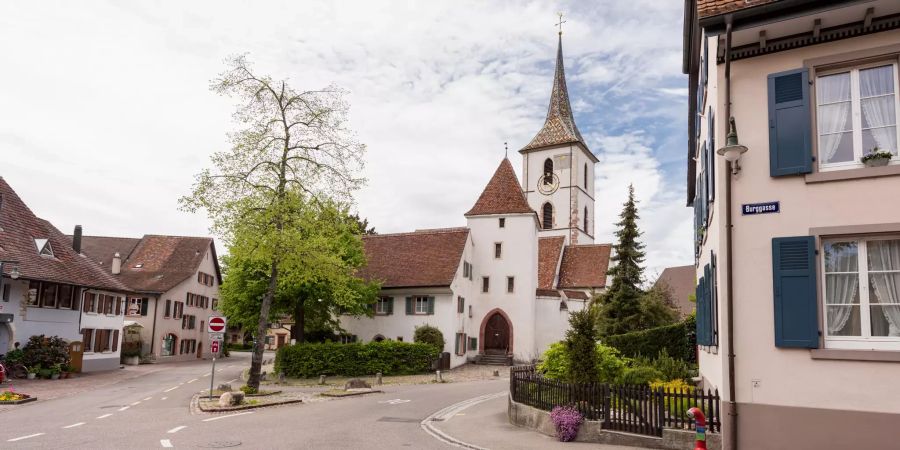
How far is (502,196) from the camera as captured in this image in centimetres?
4619

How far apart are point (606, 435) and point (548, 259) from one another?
42.8 m

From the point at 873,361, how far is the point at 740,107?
427 cm

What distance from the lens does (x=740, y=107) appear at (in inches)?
420

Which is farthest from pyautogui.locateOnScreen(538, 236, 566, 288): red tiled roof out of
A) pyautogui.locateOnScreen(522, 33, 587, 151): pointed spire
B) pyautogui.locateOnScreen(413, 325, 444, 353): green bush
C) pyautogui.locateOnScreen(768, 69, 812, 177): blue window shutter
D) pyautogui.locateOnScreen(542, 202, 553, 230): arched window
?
pyautogui.locateOnScreen(768, 69, 812, 177): blue window shutter

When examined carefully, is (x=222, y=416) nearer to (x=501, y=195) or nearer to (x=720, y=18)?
(x=720, y=18)

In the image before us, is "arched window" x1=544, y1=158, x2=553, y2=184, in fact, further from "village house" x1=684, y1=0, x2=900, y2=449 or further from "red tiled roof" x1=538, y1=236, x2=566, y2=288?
"village house" x1=684, y1=0, x2=900, y2=449

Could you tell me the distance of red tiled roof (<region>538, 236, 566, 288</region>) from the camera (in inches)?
2133

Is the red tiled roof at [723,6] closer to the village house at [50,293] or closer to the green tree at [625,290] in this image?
the village house at [50,293]

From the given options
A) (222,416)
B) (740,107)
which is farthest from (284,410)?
(740,107)

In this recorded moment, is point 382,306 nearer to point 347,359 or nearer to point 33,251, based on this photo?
point 347,359

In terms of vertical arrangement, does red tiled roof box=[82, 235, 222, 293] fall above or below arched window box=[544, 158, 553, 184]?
below

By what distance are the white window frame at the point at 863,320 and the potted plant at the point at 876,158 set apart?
1068 millimetres

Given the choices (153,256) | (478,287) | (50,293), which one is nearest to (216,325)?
(50,293)

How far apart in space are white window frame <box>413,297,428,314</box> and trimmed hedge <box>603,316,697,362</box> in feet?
43.0
